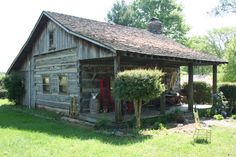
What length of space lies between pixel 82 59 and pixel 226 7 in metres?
15.3

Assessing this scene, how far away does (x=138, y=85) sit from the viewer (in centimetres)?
1088

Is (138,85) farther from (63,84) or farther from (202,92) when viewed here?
(202,92)

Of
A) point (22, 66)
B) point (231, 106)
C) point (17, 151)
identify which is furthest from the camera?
point (22, 66)

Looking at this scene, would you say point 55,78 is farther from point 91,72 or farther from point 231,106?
point 231,106

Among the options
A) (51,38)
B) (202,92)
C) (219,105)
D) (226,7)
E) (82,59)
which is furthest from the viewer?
(226,7)

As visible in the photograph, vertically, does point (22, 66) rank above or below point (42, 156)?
above

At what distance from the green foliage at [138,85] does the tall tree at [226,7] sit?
52.3 ft

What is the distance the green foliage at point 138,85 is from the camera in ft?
35.7

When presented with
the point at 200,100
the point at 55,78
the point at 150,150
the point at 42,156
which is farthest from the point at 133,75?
the point at 200,100

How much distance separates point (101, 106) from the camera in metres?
15.7

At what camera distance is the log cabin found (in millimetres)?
13570

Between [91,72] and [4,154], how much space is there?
826cm

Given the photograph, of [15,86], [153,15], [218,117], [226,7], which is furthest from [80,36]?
[153,15]

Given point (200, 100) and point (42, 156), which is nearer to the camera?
point (42, 156)
